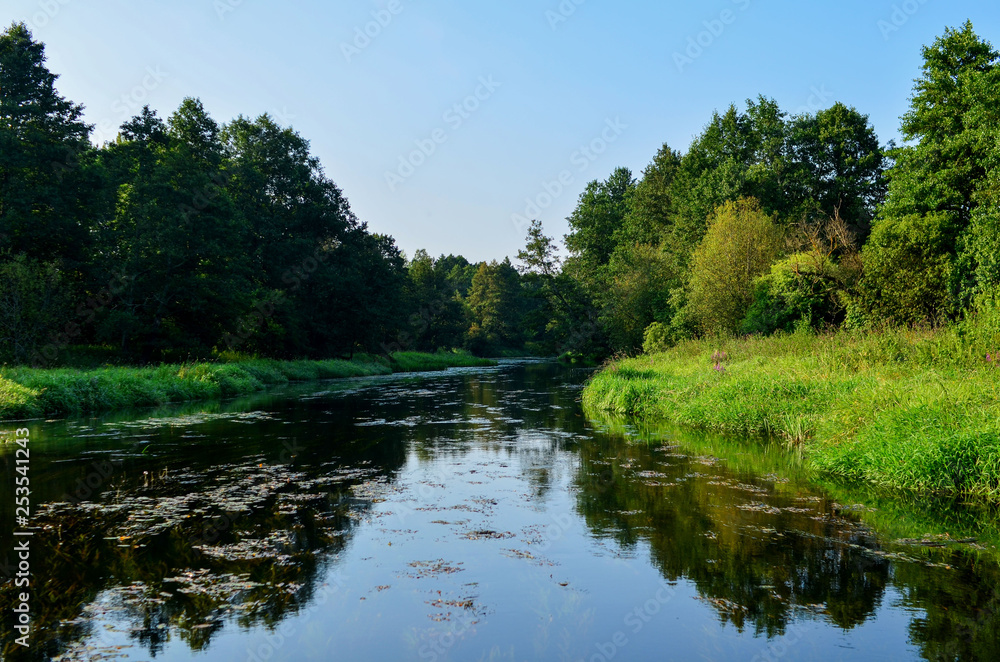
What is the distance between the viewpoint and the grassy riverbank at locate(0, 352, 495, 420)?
19750mm

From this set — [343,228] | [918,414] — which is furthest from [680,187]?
[918,414]

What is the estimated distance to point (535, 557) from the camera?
7.50 m

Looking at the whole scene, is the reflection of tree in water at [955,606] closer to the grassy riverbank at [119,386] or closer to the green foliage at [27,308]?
the grassy riverbank at [119,386]

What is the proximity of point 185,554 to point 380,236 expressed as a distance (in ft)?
211

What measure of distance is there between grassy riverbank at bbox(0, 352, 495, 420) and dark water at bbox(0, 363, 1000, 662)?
777cm

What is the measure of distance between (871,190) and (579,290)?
1185 inches

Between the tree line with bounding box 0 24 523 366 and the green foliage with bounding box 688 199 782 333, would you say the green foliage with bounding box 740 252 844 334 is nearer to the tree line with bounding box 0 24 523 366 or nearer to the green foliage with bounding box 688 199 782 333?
the green foliage with bounding box 688 199 782 333

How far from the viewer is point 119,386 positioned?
23.5 meters

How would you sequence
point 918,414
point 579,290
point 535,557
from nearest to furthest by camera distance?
point 535,557 → point 918,414 → point 579,290

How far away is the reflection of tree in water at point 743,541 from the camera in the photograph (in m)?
6.03

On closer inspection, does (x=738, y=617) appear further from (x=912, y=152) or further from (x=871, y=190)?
(x=871, y=190)

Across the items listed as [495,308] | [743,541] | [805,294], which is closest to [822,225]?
[805,294]

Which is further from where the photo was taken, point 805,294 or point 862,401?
point 805,294

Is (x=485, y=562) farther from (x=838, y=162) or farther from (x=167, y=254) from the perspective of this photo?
(x=838, y=162)
